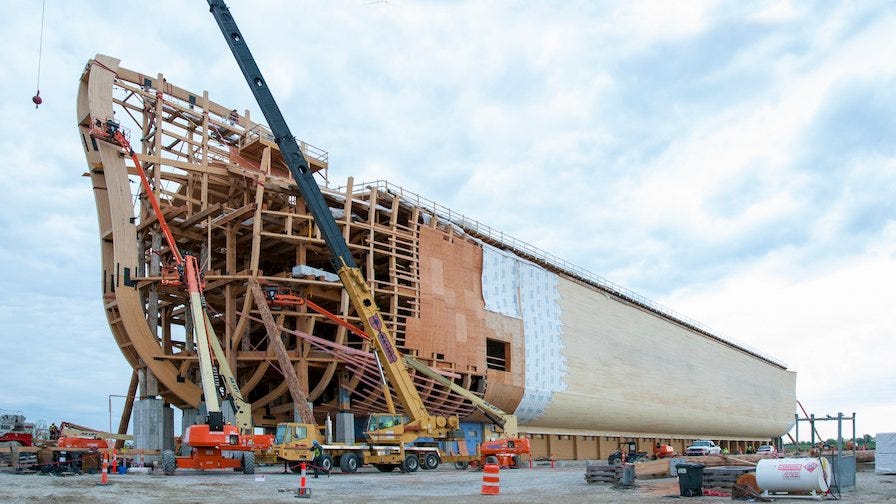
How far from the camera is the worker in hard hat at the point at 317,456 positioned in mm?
31203

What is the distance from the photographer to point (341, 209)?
47406mm

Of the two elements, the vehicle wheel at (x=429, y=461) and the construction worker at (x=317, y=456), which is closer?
the construction worker at (x=317, y=456)

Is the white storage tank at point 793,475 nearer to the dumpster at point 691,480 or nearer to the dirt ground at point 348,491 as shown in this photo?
the dirt ground at point 348,491

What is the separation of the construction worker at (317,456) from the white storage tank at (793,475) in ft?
52.8

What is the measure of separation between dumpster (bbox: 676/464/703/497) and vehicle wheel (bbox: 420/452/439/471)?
16.2 meters

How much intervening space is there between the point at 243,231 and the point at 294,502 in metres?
32.0

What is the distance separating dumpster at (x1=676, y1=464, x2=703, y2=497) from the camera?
22547 mm

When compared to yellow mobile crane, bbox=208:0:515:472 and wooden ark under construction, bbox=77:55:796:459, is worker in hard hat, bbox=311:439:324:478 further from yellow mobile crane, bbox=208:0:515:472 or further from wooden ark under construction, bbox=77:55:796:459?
wooden ark under construction, bbox=77:55:796:459

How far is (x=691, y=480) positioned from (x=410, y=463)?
1556 centimetres

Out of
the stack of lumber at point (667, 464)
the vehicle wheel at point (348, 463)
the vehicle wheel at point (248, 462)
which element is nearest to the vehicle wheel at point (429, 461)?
the vehicle wheel at point (348, 463)

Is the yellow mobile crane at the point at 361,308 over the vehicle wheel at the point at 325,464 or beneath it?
over

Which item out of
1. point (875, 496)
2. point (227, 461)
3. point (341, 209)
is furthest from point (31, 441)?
point (875, 496)

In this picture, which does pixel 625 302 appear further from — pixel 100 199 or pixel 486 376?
pixel 100 199

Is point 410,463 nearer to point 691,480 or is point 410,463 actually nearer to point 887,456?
point 691,480
